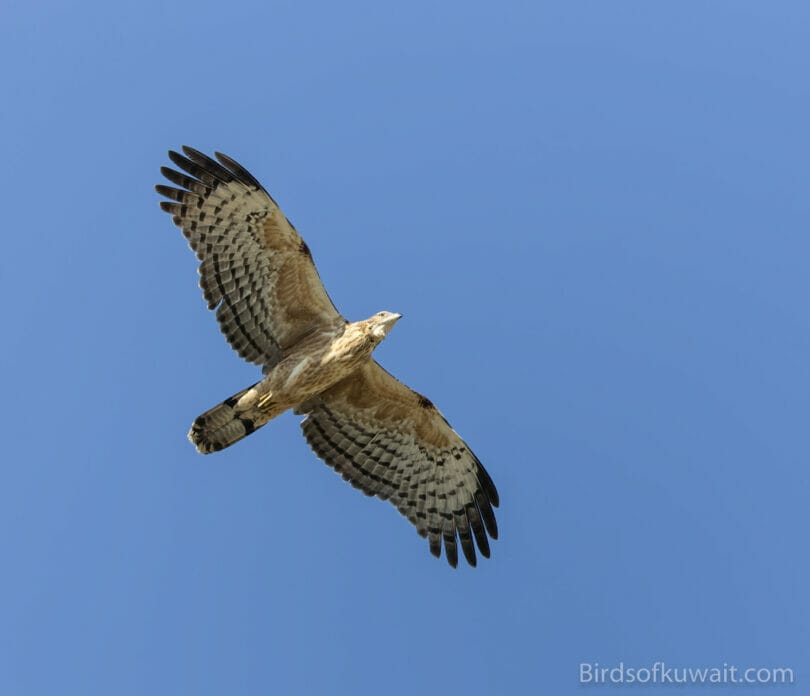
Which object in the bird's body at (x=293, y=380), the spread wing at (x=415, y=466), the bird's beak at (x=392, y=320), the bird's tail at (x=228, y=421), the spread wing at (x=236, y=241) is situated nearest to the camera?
the bird's beak at (x=392, y=320)

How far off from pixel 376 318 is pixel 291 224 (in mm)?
1433

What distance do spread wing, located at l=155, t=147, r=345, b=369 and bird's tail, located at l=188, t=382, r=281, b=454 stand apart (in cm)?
85

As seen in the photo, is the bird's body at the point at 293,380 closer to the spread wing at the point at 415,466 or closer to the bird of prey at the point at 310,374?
the bird of prey at the point at 310,374

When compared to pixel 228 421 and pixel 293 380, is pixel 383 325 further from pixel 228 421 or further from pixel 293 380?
pixel 228 421

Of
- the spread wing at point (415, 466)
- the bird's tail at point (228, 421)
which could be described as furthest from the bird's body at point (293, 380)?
the spread wing at point (415, 466)

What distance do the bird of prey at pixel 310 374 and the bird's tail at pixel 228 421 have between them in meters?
0.01

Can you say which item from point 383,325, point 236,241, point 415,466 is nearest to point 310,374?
point 383,325

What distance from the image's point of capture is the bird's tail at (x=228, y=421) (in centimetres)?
1208

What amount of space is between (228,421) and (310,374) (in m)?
1.05

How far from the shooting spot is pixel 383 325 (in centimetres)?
1187

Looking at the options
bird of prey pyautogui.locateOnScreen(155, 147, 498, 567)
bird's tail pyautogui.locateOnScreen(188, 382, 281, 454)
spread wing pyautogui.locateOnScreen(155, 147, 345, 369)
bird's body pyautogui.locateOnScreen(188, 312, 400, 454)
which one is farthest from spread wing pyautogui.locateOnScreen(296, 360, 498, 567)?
spread wing pyautogui.locateOnScreen(155, 147, 345, 369)

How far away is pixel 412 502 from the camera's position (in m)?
13.3

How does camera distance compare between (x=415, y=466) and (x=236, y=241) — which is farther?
(x=415, y=466)

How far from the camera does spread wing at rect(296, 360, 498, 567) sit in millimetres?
13133
